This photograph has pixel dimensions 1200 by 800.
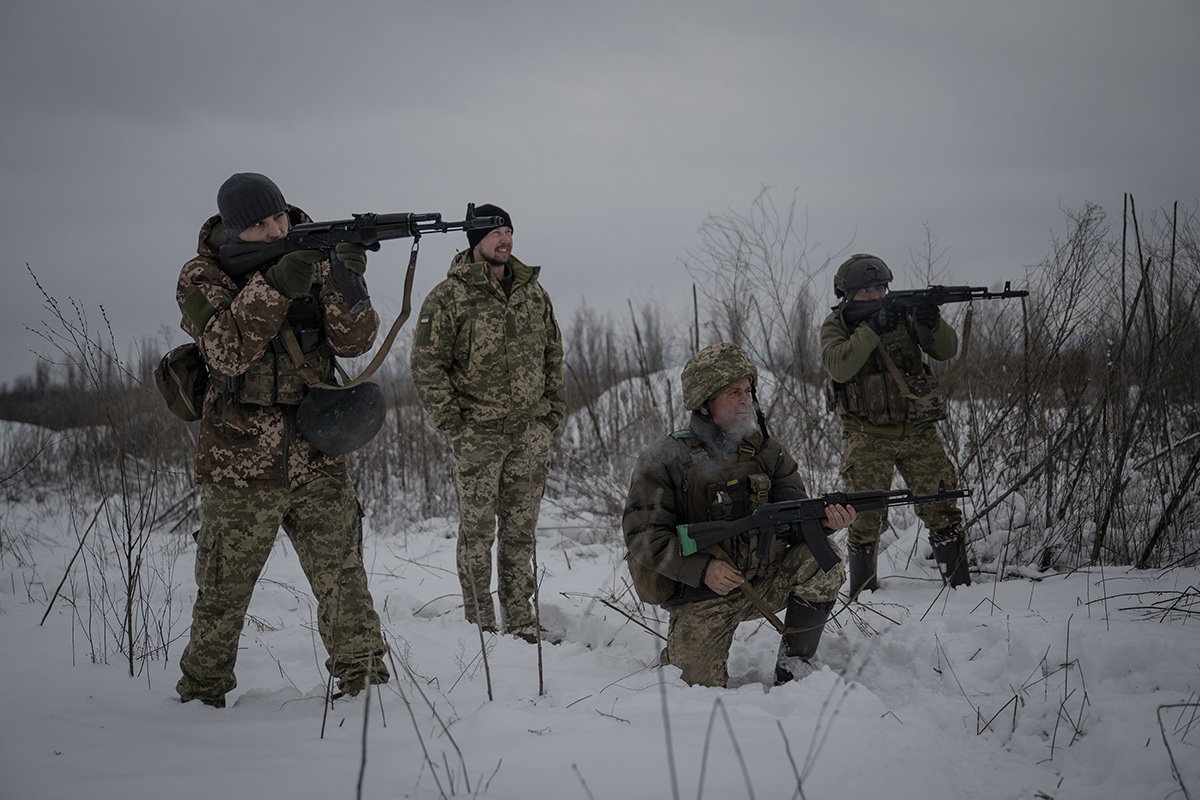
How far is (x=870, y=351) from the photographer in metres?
3.82

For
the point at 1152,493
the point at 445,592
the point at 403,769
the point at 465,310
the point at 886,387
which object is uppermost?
the point at 465,310

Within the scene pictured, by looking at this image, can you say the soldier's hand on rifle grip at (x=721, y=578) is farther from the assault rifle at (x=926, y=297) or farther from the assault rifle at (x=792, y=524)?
the assault rifle at (x=926, y=297)

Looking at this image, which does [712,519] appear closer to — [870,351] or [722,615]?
[722,615]

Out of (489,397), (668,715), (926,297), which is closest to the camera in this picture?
(668,715)

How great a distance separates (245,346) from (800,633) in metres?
2.30

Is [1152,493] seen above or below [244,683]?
above

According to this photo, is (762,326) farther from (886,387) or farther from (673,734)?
(673,734)

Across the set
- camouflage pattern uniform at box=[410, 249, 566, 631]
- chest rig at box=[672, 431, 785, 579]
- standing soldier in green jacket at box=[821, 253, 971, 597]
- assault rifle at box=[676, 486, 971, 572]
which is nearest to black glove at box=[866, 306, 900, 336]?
standing soldier in green jacket at box=[821, 253, 971, 597]

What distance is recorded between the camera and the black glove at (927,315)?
3879 millimetres

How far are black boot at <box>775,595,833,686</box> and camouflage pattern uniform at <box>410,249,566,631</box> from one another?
4.30 ft

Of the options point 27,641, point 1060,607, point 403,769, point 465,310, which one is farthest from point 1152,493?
point 27,641

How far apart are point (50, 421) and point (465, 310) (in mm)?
8816

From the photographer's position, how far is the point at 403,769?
1.75 meters

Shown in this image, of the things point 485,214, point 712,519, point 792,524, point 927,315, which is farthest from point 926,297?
point 485,214
